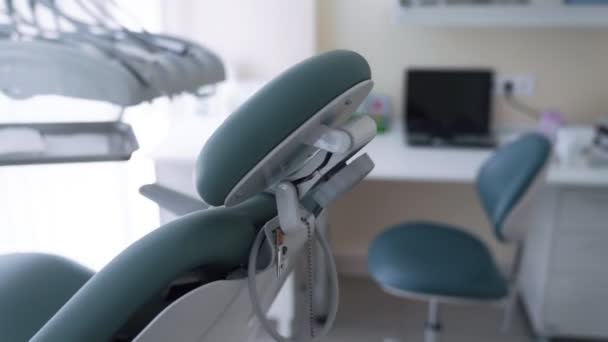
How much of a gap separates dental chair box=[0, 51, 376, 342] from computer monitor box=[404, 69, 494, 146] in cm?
161

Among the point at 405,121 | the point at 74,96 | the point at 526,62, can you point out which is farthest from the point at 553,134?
the point at 74,96

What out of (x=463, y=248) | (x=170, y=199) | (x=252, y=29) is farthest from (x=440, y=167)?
(x=170, y=199)

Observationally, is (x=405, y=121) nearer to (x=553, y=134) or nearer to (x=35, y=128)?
(x=553, y=134)

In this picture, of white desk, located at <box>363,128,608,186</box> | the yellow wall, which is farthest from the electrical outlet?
white desk, located at <box>363,128,608,186</box>

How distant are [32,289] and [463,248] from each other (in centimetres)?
131

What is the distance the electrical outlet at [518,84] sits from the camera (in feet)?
7.61

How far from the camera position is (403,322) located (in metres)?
2.21

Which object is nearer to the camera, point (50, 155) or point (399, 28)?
point (50, 155)

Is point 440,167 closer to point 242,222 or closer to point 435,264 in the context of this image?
point 435,264

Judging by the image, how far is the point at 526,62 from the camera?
2309 mm

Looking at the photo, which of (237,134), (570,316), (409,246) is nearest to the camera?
(237,134)

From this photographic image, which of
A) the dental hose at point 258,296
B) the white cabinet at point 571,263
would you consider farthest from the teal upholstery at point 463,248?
the dental hose at point 258,296

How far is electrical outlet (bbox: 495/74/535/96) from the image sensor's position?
7.61ft

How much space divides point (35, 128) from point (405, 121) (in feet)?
5.56
